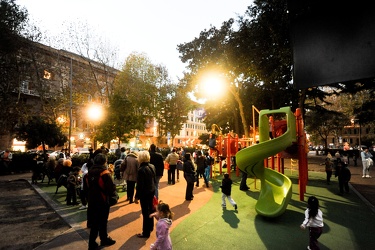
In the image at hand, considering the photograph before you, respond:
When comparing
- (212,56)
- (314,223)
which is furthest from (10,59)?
(314,223)

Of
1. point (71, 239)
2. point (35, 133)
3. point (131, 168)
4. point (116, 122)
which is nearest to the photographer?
point (71, 239)

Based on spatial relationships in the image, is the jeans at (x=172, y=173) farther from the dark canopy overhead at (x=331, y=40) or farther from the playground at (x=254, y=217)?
the dark canopy overhead at (x=331, y=40)

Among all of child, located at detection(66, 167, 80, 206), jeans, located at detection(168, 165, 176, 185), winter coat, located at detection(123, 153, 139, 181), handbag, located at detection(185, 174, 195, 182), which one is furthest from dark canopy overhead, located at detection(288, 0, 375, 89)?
jeans, located at detection(168, 165, 176, 185)

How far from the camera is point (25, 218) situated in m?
7.39

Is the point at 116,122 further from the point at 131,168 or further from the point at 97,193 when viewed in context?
the point at 97,193

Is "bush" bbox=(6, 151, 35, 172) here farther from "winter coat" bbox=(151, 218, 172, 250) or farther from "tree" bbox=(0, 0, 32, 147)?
"winter coat" bbox=(151, 218, 172, 250)

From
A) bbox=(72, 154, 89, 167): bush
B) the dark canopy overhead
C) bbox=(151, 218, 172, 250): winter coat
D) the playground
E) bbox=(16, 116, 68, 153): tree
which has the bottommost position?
the playground

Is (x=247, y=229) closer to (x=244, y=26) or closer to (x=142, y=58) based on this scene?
(x=244, y=26)

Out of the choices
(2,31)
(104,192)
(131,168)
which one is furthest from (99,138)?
(104,192)

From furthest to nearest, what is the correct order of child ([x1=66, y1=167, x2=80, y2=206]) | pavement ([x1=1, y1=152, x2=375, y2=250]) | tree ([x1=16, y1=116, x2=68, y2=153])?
tree ([x1=16, y1=116, x2=68, y2=153]) → child ([x1=66, y1=167, x2=80, y2=206]) → pavement ([x1=1, y1=152, x2=375, y2=250])

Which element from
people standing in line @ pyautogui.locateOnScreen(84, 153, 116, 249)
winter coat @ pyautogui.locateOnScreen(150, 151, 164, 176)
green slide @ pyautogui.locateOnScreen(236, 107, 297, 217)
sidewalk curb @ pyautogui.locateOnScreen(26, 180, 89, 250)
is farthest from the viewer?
winter coat @ pyautogui.locateOnScreen(150, 151, 164, 176)

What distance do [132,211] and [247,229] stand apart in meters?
3.78

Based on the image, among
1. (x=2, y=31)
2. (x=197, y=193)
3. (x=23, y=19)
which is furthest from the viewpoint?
(x=23, y=19)

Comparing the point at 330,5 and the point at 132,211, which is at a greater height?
the point at 330,5
